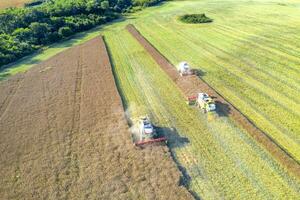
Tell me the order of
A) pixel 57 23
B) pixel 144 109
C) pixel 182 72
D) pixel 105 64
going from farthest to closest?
pixel 57 23
pixel 105 64
pixel 182 72
pixel 144 109

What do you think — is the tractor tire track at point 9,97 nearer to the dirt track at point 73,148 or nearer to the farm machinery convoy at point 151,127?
the dirt track at point 73,148

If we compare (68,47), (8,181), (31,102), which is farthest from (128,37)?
(8,181)

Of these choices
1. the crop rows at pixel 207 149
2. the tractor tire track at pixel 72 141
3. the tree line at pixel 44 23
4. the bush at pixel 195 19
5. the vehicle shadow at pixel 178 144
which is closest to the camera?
the crop rows at pixel 207 149

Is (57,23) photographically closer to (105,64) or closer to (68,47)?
(68,47)

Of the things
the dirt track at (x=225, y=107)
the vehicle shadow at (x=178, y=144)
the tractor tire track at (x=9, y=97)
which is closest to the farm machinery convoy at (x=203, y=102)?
the dirt track at (x=225, y=107)

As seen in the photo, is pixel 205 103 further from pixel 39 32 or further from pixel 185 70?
pixel 39 32
